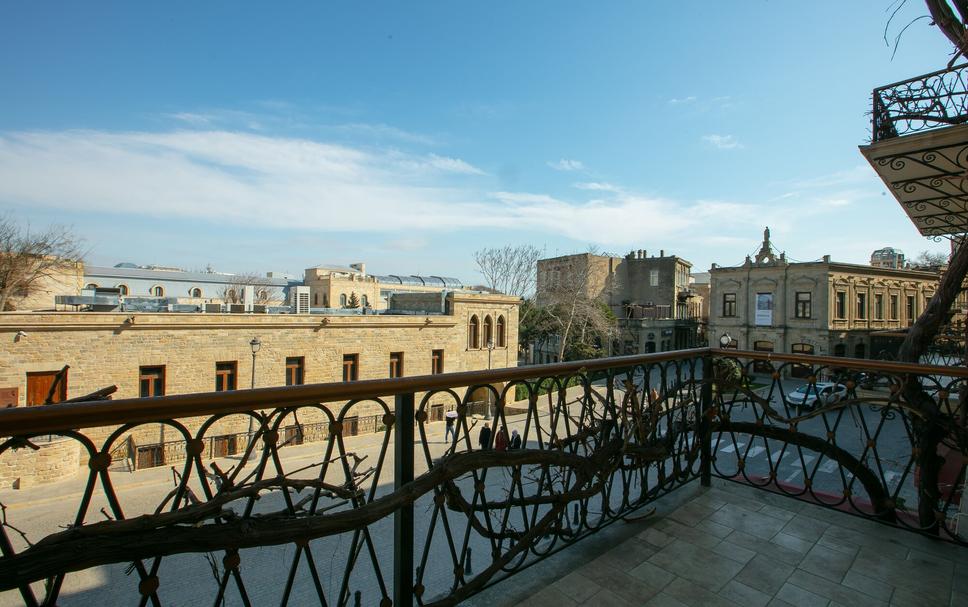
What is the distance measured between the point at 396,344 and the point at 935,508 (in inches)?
651

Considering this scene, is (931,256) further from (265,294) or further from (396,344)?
(265,294)

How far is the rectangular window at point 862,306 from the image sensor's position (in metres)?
24.5

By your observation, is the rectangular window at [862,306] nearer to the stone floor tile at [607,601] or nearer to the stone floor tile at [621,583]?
the stone floor tile at [621,583]

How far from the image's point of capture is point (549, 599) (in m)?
2.26

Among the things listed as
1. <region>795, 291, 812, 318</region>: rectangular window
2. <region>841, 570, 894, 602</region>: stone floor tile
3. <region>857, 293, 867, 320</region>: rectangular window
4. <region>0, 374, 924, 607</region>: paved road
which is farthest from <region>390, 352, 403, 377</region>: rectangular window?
<region>857, 293, 867, 320</region>: rectangular window

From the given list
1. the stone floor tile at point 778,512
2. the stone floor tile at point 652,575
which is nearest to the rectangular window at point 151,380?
the stone floor tile at point 652,575

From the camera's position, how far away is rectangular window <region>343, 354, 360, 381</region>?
17.1m

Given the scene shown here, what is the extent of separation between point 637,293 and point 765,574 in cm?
3552

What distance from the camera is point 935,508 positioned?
281 cm

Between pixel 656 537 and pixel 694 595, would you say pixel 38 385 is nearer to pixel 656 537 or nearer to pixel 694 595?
pixel 656 537

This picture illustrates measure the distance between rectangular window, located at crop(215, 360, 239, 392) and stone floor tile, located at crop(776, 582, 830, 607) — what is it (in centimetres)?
1563

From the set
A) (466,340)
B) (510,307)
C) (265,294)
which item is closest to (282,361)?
(466,340)

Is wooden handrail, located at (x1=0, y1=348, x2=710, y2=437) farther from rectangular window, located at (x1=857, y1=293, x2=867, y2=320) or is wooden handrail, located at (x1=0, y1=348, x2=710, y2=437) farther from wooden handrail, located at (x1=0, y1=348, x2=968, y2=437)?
rectangular window, located at (x1=857, y1=293, x2=867, y2=320)

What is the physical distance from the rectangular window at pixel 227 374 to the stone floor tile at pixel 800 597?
15632 mm
